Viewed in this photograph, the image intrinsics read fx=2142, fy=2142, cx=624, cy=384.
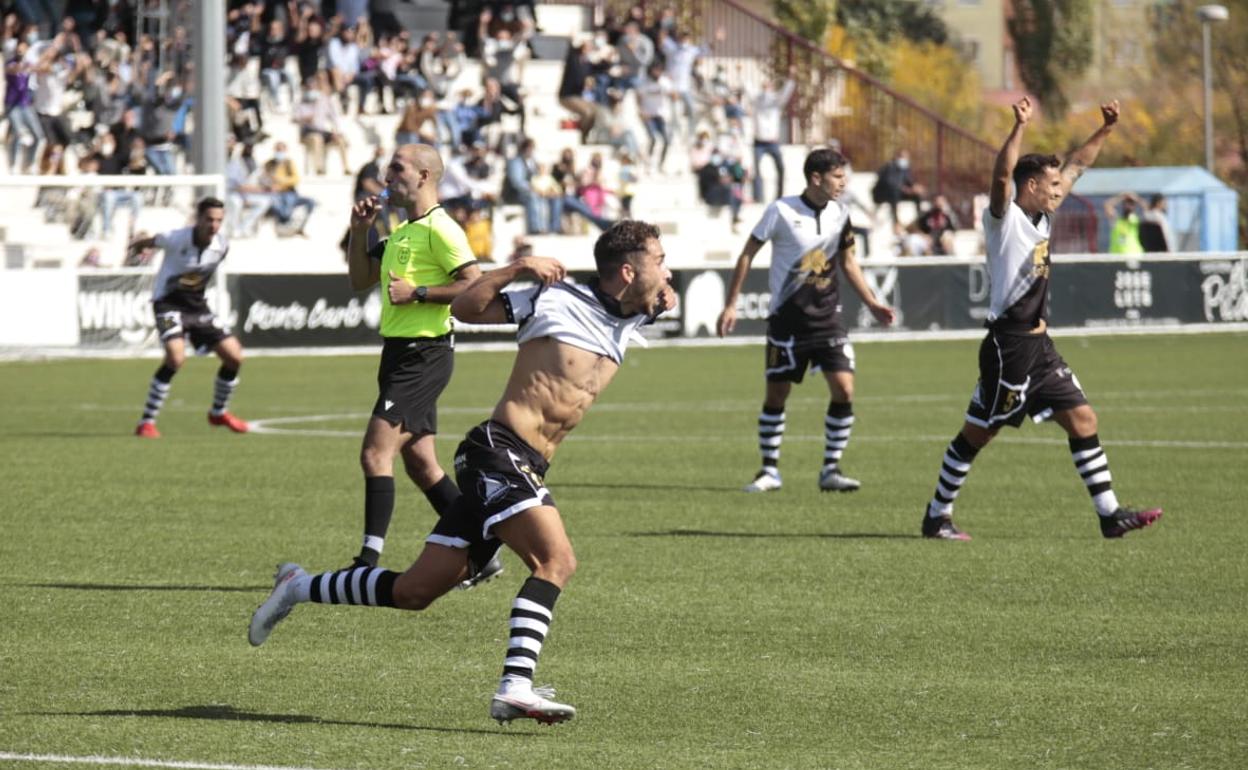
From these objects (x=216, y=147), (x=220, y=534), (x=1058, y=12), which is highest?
(x=1058, y=12)

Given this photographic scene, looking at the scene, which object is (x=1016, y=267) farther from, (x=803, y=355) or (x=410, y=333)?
(x=410, y=333)

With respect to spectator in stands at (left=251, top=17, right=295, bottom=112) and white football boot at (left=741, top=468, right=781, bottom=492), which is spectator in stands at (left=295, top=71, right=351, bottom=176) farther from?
white football boot at (left=741, top=468, right=781, bottom=492)

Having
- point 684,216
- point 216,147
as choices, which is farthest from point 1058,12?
point 216,147

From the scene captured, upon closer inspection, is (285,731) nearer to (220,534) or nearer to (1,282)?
(220,534)

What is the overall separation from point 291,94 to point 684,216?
7.95 metres

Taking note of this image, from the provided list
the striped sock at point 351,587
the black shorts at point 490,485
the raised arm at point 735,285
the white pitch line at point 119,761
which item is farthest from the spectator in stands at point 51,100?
the white pitch line at point 119,761

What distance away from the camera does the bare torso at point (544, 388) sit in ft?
25.4

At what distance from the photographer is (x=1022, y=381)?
12.2 m

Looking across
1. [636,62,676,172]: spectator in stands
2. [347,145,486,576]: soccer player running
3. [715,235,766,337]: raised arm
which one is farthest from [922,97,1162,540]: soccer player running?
[636,62,676,172]: spectator in stands

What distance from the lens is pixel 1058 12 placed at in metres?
112

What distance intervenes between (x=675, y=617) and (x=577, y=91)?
1315 inches

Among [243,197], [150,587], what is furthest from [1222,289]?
[150,587]

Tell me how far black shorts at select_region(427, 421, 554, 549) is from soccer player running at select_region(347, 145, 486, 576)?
8.17 feet

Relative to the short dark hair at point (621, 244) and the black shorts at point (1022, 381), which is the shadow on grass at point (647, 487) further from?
the short dark hair at point (621, 244)
